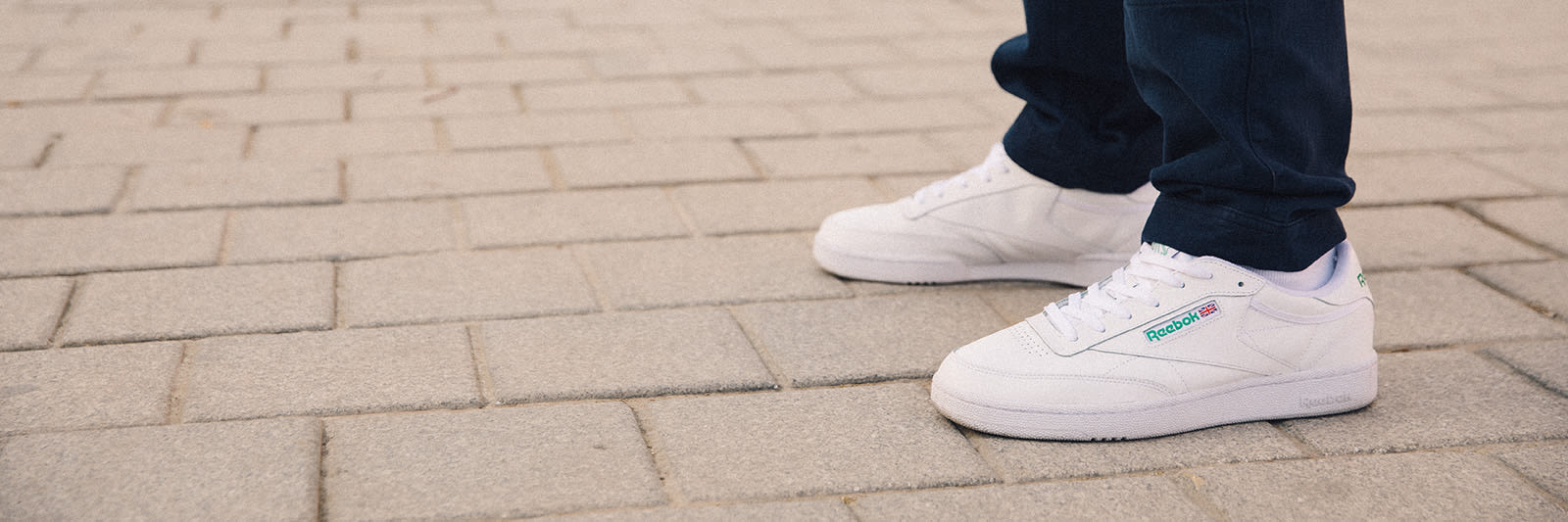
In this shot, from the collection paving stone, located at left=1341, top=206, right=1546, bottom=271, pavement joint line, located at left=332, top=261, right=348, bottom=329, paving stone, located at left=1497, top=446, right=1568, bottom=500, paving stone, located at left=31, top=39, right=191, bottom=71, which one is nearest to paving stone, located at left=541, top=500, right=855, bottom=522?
pavement joint line, located at left=332, top=261, right=348, bottom=329

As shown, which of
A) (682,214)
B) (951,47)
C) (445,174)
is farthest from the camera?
(951,47)

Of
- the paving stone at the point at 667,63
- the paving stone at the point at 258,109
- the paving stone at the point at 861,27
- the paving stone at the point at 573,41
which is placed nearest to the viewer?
the paving stone at the point at 258,109

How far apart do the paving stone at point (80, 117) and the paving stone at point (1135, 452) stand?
205cm

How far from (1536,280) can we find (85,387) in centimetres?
198

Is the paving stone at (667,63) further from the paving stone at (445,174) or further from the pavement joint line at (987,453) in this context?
the pavement joint line at (987,453)

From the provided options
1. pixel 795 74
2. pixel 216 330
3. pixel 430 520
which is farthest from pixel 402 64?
pixel 430 520

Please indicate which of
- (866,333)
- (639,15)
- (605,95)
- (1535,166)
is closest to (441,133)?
(605,95)

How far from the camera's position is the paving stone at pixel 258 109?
265 centimetres

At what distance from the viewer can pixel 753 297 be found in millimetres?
1762

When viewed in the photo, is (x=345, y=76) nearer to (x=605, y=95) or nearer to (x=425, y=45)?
(x=425, y=45)

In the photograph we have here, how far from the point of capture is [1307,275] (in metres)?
1.40

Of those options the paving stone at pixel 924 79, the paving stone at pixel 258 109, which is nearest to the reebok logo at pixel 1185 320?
the paving stone at pixel 924 79

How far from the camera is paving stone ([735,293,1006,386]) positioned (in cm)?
153

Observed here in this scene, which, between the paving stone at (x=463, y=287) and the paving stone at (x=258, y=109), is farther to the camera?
the paving stone at (x=258, y=109)
